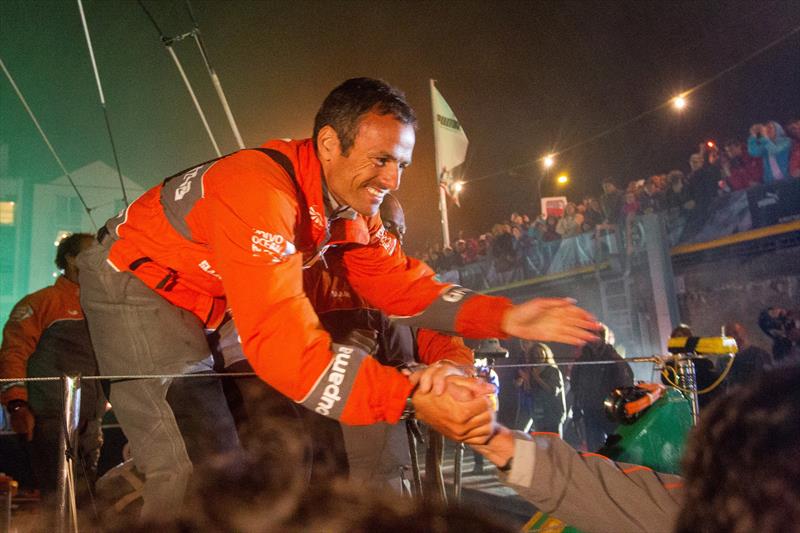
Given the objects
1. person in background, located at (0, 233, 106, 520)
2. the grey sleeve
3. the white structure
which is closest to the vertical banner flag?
person in background, located at (0, 233, 106, 520)

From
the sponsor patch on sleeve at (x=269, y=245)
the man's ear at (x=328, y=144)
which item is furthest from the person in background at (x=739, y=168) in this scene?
the sponsor patch on sleeve at (x=269, y=245)

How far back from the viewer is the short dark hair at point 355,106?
245 cm

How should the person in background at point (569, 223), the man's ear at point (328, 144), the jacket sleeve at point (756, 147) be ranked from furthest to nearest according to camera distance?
1. the person in background at point (569, 223)
2. the jacket sleeve at point (756, 147)
3. the man's ear at point (328, 144)

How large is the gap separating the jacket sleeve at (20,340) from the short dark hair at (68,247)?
1.29 ft

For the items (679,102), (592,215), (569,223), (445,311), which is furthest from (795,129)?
(445,311)

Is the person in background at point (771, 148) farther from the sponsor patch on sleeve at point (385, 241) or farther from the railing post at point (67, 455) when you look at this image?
the railing post at point (67, 455)

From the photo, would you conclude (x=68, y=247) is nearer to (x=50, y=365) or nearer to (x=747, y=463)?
(x=50, y=365)

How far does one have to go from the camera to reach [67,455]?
2.33m

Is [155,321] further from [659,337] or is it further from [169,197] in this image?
[659,337]

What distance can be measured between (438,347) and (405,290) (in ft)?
3.09

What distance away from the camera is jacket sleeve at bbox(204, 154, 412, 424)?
6.27 feet

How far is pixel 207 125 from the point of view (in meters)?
6.04

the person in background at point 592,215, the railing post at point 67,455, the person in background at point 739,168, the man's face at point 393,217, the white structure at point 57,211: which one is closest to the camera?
the railing post at point 67,455

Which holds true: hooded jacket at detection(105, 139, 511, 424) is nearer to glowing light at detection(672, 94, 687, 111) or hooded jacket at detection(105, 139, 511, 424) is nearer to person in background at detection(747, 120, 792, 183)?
person in background at detection(747, 120, 792, 183)
